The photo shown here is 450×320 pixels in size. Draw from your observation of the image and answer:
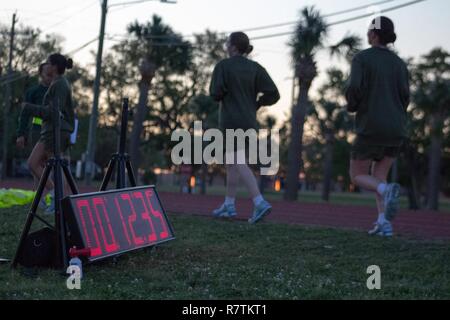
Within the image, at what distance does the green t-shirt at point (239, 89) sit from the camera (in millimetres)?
6836

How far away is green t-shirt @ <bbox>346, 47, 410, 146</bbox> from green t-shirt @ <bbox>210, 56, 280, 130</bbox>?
4.43ft

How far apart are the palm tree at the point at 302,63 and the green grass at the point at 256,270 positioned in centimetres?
2176

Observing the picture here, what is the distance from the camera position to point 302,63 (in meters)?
28.9

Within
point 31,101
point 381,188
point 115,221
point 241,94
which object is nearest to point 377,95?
point 381,188

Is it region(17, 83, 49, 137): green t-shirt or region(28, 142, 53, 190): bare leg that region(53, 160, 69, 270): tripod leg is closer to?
region(28, 142, 53, 190): bare leg

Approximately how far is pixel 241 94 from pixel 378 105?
1.65 meters

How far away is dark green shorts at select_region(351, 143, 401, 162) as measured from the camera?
19.4ft

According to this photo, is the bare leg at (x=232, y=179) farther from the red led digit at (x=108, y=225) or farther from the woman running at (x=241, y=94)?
the red led digit at (x=108, y=225)

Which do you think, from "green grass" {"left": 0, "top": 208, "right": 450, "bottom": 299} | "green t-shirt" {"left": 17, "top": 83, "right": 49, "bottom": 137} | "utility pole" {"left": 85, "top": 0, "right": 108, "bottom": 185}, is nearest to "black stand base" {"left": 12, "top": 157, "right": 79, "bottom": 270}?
"green grass" {"left": 0, "top": 208, "right": 450, "bottom": 299}

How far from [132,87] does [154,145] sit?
6.44m

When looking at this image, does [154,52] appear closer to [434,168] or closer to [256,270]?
[434,168]

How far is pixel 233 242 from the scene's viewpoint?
214 inches

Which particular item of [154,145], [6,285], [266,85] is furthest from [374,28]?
[154,145]
